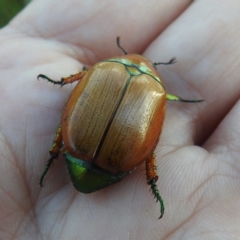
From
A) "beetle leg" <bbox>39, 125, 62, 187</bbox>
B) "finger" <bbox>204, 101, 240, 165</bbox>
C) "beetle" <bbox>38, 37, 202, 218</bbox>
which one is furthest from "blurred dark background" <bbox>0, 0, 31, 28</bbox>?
"finger" <bbox>204, 101, 240, 165</bbox>

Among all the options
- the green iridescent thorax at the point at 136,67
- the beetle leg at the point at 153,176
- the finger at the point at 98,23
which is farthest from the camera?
the finger at the point at 98,23

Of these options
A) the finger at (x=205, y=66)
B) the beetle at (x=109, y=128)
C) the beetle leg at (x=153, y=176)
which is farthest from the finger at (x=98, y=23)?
the beetle leg at (x=153, y=176)

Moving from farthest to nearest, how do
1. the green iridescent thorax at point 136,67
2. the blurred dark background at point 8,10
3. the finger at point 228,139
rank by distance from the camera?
the blurred dark background at point 8,10
the finger at point 228,139
the green iridescent thorax at point 136,67

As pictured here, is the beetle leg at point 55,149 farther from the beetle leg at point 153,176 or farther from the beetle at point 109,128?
the beetle leg at point 153,176

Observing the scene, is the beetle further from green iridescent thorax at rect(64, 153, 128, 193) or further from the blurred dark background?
→ the blurred dark background

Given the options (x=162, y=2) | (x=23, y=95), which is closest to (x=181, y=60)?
(x=162, y=2)
